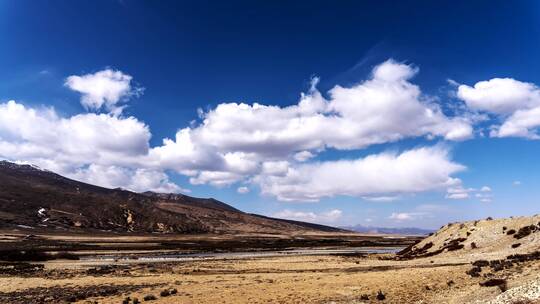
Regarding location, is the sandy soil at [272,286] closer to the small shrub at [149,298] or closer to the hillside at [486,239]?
the small shrub at [149,298]

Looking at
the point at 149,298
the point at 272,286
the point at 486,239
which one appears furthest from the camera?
the point at 486,239

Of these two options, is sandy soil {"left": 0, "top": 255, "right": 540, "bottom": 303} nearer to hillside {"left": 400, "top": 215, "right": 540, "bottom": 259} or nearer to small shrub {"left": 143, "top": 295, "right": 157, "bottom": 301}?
small shrub {"left": 143, "top": 295, "right": 157, "bottom": 301}

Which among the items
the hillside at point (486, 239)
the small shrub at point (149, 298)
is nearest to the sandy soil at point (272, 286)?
the small shrub at point (149, 298)

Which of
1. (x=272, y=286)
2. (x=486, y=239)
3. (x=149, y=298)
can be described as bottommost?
(x=149, y=298)

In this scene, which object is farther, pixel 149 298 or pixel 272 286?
pixel 272 286

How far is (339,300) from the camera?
32.2 m

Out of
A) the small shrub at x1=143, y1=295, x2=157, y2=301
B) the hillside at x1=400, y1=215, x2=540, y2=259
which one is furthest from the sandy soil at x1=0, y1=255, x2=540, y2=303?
the hillside at x1=400, y1=215, x2=540, y2=259

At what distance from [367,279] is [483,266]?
32.1 ft

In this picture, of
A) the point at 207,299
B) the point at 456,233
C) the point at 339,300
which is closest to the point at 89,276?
the point at 207,299

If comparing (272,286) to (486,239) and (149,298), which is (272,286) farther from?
(486,239)

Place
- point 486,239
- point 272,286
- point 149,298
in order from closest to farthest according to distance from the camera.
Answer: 1. point 149,298
2. point 272,286
3. point 486,239

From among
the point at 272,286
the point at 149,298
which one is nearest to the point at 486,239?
the point at 272,286

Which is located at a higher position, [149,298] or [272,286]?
[272,286]

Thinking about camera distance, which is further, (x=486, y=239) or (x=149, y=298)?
(x=486, y=239)
